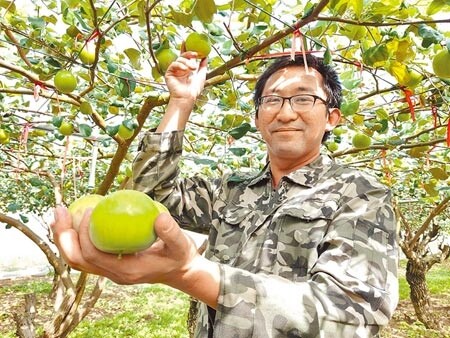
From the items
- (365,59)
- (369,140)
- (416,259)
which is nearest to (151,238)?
(365,59)

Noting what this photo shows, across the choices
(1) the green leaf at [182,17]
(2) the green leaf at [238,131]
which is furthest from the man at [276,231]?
(2) the green leaf at [238,131]

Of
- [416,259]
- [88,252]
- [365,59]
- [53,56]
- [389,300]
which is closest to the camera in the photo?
[88,252]

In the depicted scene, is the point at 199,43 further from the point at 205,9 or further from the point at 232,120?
the point at 232,120

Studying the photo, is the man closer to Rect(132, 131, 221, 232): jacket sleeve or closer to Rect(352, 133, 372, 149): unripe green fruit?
Rect(132, 131, 221, 232): jacket sleeve

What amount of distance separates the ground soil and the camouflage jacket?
258 inches

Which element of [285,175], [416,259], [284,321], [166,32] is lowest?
[416,259]

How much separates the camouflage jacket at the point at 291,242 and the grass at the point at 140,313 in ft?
19.0

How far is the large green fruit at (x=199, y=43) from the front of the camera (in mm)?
1653

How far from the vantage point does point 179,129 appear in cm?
163

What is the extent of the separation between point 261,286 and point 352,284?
206 mm

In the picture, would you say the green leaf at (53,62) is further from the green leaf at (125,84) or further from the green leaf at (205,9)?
the green leaf at (205,9)

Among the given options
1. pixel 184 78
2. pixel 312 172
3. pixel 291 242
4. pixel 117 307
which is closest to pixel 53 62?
pixel 184 78

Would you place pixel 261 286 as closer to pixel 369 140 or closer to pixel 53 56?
pixel 53 56

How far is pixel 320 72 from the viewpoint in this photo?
5.73 ft
